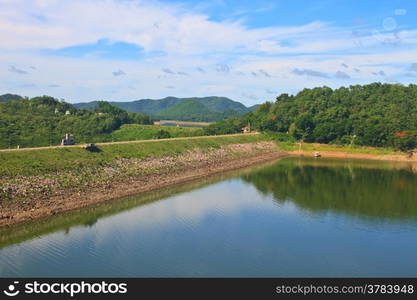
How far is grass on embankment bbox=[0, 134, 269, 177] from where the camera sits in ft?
146

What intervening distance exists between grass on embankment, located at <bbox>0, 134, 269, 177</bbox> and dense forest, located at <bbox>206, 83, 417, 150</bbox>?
46.0 meters

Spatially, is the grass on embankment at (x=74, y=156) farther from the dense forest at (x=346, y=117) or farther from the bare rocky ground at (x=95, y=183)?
the dense forest at (x=346, y=117)

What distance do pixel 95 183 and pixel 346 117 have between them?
293 ft

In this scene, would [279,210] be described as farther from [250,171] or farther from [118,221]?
[250,171]

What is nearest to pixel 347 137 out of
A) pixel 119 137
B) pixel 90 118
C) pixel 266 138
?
pixel 266 138

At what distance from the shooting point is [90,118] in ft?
400

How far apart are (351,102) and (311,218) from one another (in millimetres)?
95902

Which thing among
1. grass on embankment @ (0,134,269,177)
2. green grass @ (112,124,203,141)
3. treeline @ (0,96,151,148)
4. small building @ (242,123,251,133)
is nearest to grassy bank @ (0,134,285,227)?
grass on embankment @ (0,134,269,177)

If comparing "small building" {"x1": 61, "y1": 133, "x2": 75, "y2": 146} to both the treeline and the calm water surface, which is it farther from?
the treeline

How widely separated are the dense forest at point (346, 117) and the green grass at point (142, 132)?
26.5ft

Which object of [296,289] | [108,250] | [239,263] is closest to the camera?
[296,289]

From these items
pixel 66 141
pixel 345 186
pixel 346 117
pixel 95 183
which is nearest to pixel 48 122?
pixel 66 141

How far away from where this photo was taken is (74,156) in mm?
53125

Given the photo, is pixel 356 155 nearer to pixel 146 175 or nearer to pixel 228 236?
pixel 146 175
